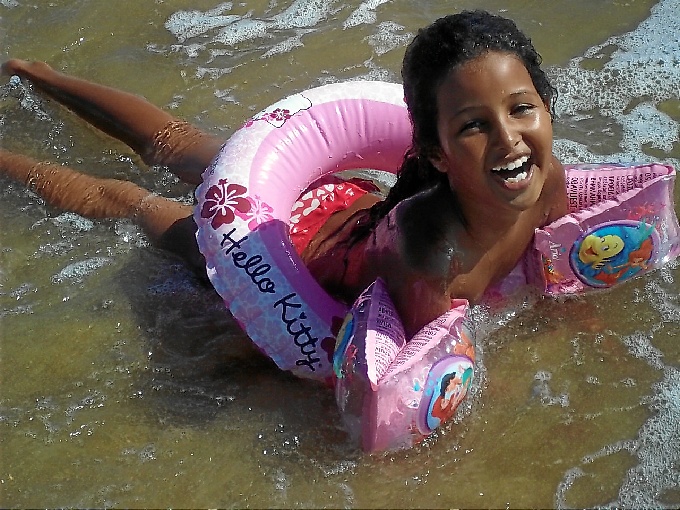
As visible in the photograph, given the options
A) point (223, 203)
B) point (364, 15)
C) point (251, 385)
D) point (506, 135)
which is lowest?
point (251, 385)

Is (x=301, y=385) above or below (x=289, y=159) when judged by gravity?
below

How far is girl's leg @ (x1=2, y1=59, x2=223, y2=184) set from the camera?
415cm

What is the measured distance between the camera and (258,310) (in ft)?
10.3

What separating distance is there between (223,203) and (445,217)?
2.96ft

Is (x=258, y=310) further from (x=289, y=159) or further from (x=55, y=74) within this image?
(x=55, y=74)

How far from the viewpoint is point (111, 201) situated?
13.4ft

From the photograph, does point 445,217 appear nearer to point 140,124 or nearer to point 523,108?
point 523,108

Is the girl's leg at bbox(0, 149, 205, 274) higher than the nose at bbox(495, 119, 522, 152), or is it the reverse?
the nose at bbox(495, 119, 522, 152)

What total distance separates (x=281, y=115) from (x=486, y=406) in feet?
4.71

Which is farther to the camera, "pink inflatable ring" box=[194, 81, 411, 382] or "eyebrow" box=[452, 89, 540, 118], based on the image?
"pink inflatable ring" box=[194, 81, 411, 382]

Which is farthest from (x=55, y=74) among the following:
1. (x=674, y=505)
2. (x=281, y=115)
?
(x=674, y=505)

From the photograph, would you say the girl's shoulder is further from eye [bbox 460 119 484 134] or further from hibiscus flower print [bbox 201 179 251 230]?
hibiscus flower print [bbox 201 179 251 230]

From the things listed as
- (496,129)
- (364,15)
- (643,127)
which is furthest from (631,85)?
(496,129)

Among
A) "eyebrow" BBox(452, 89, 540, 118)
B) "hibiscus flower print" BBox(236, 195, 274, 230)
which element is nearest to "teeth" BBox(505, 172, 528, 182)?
"eyebrow" BBox(452, 89, 540, 118)
